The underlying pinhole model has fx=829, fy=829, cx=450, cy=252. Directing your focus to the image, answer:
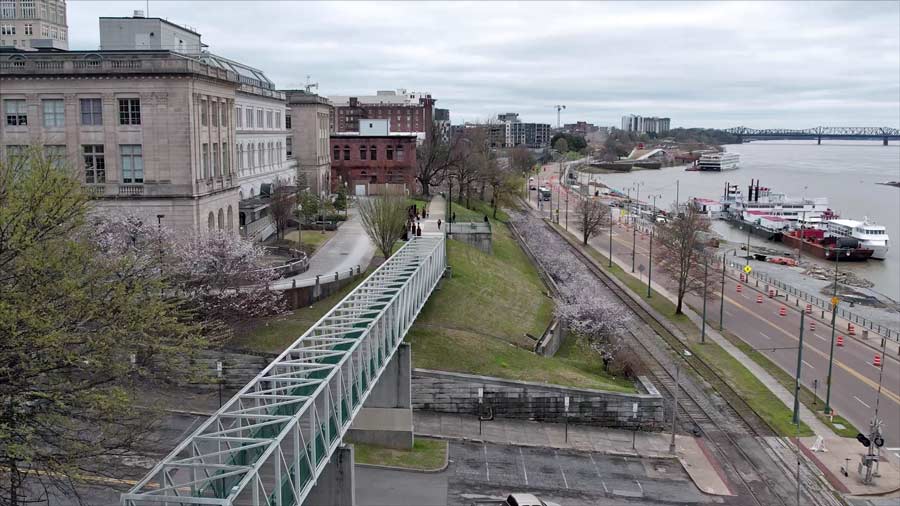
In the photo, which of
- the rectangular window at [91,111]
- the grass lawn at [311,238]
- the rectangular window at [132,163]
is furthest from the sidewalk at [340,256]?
the rectangular window at [91,111]

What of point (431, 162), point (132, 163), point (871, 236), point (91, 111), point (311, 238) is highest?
point (91, 111)

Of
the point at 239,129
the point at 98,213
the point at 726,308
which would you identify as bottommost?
the point at 726,308

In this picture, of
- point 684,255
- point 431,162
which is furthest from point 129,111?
point 431,162

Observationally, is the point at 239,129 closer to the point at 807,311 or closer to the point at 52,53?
the point at 52,53

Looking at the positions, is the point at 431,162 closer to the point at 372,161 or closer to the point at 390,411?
the point at 372,161

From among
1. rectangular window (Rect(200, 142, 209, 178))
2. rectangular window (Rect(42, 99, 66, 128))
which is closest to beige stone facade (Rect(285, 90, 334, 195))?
rectangular window (Rect(200, 142, 209, 178))

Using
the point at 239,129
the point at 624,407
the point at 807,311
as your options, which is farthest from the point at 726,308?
the point at 239,129
